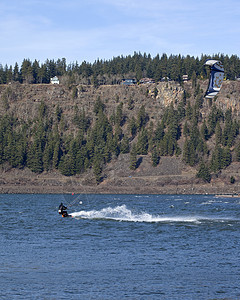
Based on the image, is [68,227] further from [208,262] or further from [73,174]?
[73,174]

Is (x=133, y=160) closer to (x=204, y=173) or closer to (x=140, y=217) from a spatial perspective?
(x=204, y=173)

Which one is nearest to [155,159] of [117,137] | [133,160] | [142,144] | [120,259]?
[133,160]

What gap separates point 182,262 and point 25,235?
19.6 meters

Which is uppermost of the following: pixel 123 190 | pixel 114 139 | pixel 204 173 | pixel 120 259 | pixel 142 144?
pixel 114 139

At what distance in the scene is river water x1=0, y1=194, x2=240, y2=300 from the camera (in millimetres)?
26344

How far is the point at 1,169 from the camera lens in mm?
162625

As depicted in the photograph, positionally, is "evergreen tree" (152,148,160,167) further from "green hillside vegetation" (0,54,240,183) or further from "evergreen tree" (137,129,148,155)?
"evergreen tree" (137,129,148,155)

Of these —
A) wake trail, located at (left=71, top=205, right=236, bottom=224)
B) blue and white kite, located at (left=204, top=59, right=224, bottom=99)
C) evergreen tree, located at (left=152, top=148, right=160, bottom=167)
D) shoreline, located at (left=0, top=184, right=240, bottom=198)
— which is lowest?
shoreline, located at (left=0, top=184, right=240, bottom=198)

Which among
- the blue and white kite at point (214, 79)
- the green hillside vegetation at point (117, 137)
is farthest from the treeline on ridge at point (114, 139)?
the blue and white kite at point (214, 79)

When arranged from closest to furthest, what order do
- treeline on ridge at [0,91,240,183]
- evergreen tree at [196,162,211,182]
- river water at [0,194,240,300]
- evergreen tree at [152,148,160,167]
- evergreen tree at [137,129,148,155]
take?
river water at [0,194,240,300] < evergreen tree at [196,162,211,182] < treeline on ridge at [0,91,240,183] < evergreen tree at [152,148,160,167] < evergreen tree at [137,129,148,155]

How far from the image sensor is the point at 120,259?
35.2 metres

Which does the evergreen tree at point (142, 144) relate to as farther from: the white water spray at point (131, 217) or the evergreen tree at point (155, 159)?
the white water spray at point (131, 217)

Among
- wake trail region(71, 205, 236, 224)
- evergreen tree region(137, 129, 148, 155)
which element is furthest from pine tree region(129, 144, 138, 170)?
wake trail region(71, 205, 236, 224)

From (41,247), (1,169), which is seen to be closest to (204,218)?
(41,247)
